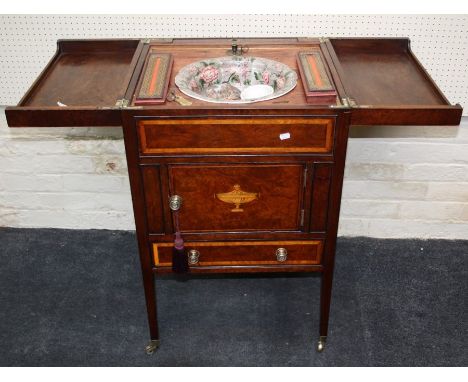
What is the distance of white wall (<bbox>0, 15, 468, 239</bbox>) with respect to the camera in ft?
7.04

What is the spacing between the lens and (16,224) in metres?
2.73

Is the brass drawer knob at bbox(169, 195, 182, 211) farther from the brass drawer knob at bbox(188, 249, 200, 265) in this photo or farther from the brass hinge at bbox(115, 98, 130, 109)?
the brass hinge at bbox(115, 98, 130, 109)

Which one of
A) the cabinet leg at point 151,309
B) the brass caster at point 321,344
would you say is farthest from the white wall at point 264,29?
the brass caster at point 321,344

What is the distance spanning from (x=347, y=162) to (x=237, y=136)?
1.00 metres

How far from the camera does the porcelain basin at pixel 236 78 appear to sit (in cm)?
172

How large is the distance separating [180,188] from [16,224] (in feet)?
4.45

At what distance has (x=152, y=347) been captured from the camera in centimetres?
209

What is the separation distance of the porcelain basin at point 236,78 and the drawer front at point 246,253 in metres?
0.46

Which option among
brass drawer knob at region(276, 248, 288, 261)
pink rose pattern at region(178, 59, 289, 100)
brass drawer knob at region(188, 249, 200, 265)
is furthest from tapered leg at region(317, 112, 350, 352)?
brass drawer knob at region(188, 249, 200, 265)

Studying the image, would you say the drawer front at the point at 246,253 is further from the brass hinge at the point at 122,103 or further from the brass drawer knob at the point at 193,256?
the brass hinge at the point at 122,103

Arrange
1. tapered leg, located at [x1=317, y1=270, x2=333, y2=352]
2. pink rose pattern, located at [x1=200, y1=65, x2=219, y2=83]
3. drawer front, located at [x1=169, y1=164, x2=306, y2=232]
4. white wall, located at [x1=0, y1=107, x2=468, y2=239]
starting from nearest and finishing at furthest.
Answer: drawer front, located at [x1=169, y1=164, x2=306, y2=232] < pink rose pattern, located at [x1=200, y1=65, x2=219, y2=83] < tapered leg, located at [x1=317, y1=270, x2=333, y2=352] < white wall, located at [x1=0, y1=107, x2=468, y2=239]

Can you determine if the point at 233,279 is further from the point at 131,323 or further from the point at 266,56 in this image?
the point at 266,56

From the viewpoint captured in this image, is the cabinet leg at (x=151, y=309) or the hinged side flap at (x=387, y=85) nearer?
the hinged side flap at (x=387, y=85)

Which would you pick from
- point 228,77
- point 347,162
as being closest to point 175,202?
point 228,77
